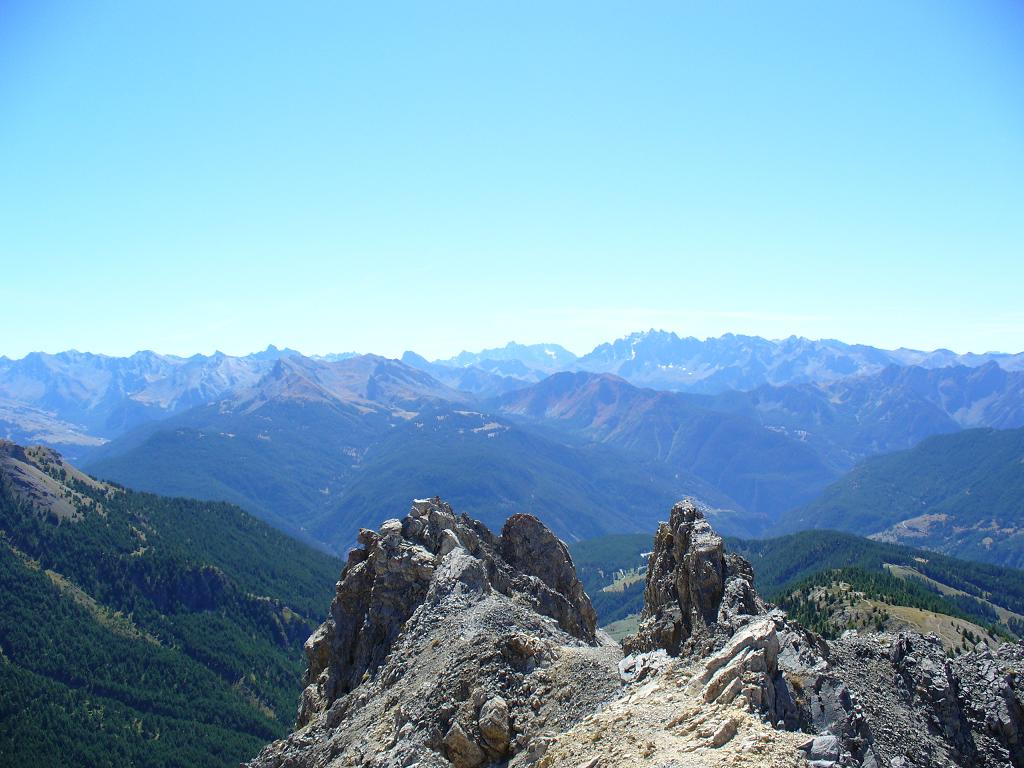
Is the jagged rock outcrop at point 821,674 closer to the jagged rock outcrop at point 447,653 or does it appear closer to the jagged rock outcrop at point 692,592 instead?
the jagged rock outcrop at point 692,592

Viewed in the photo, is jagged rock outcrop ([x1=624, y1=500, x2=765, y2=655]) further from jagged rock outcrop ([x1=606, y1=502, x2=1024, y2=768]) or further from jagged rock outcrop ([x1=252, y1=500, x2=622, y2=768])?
jagged rock outcrop ([x1=252, y1=500, x2=622, y2=768])

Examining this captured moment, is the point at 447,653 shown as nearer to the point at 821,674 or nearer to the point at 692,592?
the point at 692,592

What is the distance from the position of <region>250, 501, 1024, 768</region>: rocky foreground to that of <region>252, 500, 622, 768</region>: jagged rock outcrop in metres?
0.13

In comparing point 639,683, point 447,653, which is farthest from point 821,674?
point 447,653

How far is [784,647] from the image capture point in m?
34.3

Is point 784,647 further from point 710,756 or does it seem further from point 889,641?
point 889,641

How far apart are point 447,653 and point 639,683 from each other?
13.0 m

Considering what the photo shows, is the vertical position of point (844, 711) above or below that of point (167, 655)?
above

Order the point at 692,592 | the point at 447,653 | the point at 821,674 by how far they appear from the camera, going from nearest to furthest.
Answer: the point at 821,674
the point at 447,653
the point at 692,592

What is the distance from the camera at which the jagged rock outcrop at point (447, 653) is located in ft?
121

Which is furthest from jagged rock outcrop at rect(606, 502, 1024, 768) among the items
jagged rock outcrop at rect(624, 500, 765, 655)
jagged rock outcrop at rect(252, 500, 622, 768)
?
jagged rock outcrop at rect(252, 500, 622, 768)

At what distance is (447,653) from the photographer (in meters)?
44.4

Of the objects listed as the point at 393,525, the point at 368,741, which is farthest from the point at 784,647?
the point at 393,525

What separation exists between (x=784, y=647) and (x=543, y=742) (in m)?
11.6
